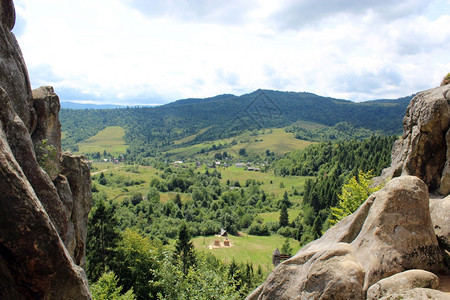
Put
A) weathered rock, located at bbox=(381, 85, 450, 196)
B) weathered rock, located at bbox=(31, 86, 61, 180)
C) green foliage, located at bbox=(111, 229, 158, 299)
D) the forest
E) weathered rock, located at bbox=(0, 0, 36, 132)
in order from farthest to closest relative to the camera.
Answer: green foliage, located at bbox=(111, 229, 158, 299) → the forest → weathered rock, located at bbox=(381, 85, 450, 196) → weathered rock, located at bbox=(31, 86, 61, 180) → weathered rock, located at bbox=(0, 0, 36, 132)

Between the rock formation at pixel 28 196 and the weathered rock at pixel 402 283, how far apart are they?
1200 cm

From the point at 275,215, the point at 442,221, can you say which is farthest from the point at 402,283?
the point at 275,215

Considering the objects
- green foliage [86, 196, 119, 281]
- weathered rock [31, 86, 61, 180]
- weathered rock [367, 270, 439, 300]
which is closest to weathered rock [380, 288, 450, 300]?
weathered rock [367, 270, 439, 300]

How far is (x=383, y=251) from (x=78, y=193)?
20740 millimetres

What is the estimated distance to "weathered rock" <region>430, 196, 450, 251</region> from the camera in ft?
41.8

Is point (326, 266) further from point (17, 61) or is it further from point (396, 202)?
point (17, 61)

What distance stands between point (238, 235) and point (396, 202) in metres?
113

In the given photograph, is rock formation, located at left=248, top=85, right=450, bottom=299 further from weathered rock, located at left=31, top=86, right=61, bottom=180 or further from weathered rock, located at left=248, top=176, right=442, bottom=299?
weathered rock, located at left=31, top=86, right=61, bottom=180

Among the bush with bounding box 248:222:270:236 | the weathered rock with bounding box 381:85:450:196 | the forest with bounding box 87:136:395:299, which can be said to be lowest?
the bush with bounding box 248:222:270:236

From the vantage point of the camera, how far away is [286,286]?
15.1 m

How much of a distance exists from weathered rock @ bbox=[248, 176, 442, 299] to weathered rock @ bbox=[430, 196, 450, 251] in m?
1.26

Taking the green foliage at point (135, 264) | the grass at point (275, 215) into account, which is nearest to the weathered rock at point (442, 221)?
the green foliage at point (135, 264)

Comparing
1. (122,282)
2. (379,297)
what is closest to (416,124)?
(379,297)

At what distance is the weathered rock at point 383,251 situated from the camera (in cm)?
1134
